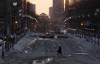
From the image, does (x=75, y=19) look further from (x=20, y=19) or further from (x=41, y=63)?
(x=41, y=63)

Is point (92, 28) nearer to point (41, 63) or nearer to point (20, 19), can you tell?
point (20, 19)

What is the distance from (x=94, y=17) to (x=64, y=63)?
79607 mm

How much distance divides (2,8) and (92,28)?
1392 inches

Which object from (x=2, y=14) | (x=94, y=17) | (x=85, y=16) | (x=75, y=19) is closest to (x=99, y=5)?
(x=94, y=17)

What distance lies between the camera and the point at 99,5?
12225cm

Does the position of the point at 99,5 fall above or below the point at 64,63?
above

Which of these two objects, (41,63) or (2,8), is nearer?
(41,63)

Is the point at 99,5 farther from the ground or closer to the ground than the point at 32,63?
farther from the ground

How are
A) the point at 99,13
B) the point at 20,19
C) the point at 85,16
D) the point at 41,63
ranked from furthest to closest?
the point at 20,19 → the point at 85,16 → the point at 99,13 → the point at 41,63

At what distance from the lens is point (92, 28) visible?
14775 centimetres

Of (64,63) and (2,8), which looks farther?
(2,8)

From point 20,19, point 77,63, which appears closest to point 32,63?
point 77,63

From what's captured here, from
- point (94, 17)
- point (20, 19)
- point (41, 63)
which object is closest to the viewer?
point (41, 63)

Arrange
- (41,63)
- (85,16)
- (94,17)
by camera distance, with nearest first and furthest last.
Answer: (41,63), (94,17), (85,16)
